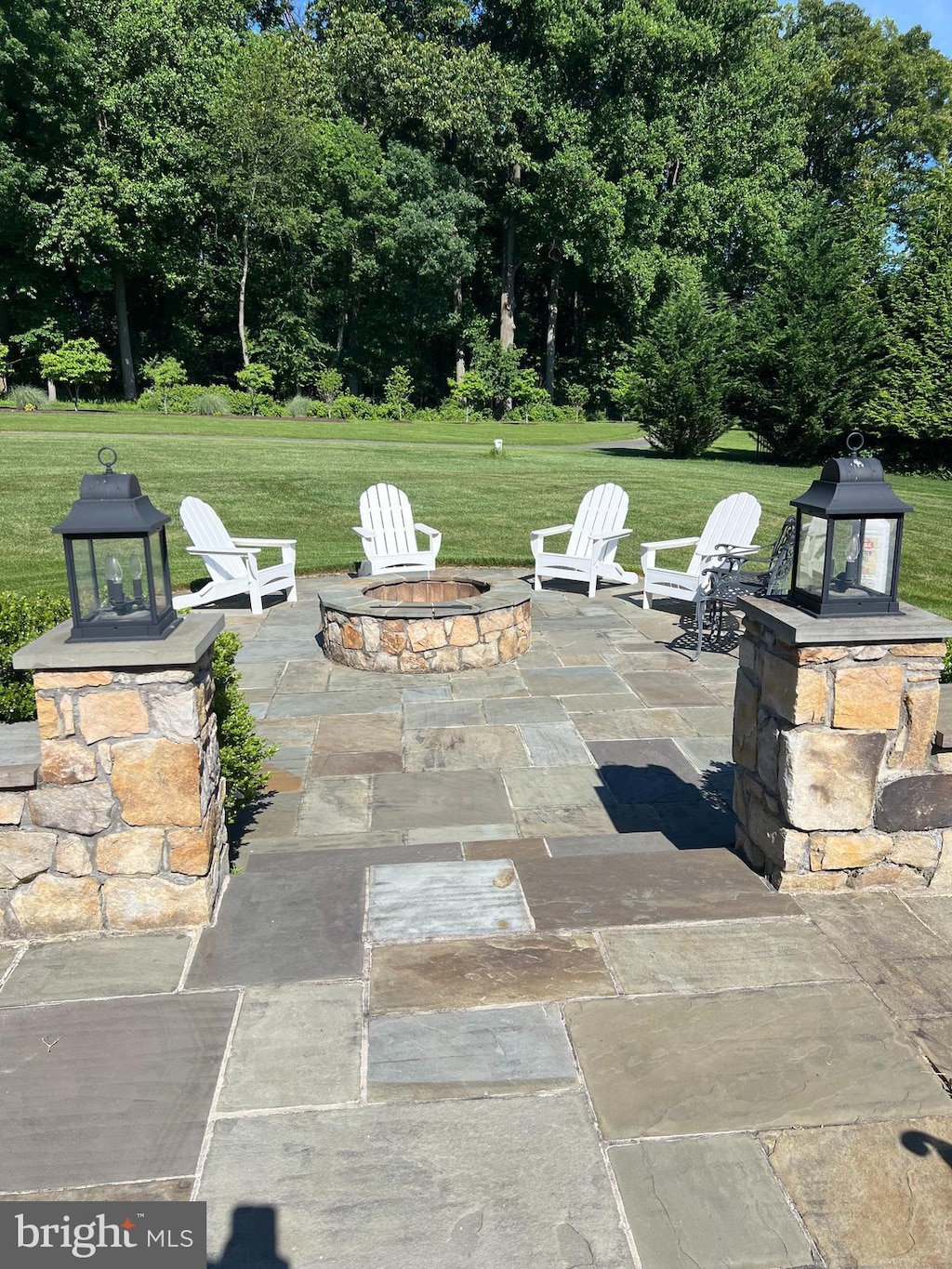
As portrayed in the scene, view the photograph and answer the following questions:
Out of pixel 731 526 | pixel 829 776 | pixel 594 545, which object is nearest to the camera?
pixel 829 776

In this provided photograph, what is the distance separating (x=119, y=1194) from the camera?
6.10ft

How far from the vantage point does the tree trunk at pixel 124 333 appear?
26.2 meters

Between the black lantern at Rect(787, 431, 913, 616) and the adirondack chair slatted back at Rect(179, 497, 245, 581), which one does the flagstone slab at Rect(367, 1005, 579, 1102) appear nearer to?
the black lantern at Rect(787, 431, 913, 616)

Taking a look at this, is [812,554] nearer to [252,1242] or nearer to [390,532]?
[252,1242]

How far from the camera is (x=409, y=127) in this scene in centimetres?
2883

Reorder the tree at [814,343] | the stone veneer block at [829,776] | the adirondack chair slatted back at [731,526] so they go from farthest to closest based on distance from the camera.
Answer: the tree at [814,343]
the adirondack chair slatted back at [731,526]
the stone veneer block at [829,776]

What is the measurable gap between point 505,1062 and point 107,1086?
947 mm

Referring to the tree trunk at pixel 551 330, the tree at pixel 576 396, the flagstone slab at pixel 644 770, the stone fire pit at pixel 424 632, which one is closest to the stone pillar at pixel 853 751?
the flagstone slab at pixel 644 770

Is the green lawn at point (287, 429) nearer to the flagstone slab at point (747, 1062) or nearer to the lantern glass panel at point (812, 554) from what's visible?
the lantern glass panel at point (812, 554)

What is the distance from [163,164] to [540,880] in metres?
26.9

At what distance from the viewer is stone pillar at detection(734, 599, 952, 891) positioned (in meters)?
2.91

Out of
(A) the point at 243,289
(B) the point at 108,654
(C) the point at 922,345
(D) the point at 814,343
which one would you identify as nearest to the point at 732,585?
(B) the point at 108,654

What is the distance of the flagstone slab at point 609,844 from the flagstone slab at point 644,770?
0.49 meters

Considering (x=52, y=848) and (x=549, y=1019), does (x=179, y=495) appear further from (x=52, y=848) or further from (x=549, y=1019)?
(x=549, y=1019)
